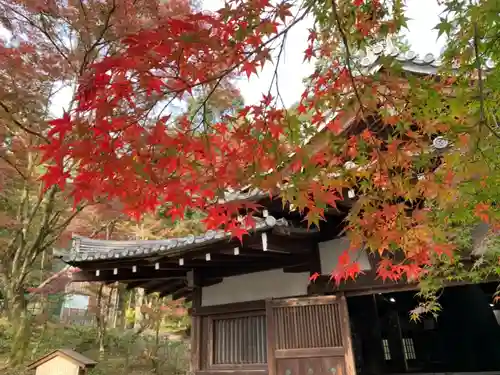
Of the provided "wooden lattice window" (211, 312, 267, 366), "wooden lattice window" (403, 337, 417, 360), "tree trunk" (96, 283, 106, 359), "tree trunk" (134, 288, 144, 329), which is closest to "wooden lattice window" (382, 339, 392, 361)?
"wooden lattice window" (403, 337, 417, 360)

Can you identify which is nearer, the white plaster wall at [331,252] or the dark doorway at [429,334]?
the white plaster wall at [331,252]

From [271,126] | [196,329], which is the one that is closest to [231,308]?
[196,329]

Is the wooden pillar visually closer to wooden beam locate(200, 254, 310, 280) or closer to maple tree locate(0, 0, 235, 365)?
wooden beam locate(200, 254, 310, 280)

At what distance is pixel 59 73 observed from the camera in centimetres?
880

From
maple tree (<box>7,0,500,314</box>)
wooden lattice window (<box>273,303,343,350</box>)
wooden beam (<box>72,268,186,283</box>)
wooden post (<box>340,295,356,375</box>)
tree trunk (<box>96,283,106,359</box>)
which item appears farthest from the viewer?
tree trunk (<box>96,283,106,359</box>)

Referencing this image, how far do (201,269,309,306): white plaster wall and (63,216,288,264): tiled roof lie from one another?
49.1 inches

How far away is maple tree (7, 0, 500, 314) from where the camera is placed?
235 centimetres

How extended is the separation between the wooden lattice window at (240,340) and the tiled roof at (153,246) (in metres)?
1.71

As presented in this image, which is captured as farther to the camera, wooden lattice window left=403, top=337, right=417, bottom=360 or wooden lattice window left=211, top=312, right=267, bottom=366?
wooden lattice window left=403, top=337, right=417, bottom=360

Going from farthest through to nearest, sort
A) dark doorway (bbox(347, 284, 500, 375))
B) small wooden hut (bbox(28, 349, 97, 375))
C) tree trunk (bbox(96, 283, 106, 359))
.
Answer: tree trunk (bbox(96, 283, 106, 359)) < dark doorway (bbox(347, 284, 500, 375)) < small wooden hut (bbox(28, 349, 97, 375))

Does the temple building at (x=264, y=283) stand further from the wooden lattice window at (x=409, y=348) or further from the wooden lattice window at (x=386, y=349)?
the wooden lattice window at (x=409, y=348)

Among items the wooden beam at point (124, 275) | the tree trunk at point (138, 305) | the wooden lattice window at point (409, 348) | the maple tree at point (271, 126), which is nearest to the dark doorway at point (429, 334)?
A: the wooden lattice window at point (409, 348)

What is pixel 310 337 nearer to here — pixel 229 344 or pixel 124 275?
pixel 229 344

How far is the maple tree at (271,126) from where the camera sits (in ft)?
7.70
